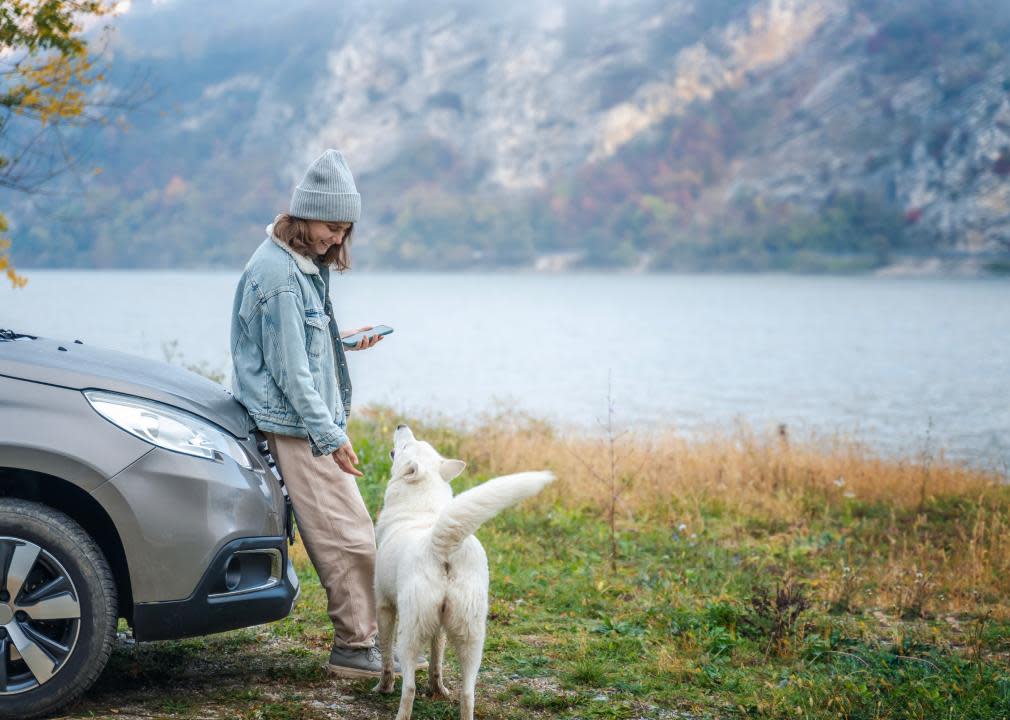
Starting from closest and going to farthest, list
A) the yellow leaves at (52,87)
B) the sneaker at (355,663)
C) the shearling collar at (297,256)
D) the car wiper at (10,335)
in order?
the car wiper at (10,335), the shearling collar at (297,256), the sneaker at (355,663), the yellow leaves at (52,87)

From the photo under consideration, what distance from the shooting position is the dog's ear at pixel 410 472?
4742 millimetres

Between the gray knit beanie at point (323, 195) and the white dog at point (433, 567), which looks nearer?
the white dog at point (433, 567)

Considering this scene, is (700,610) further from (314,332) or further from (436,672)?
(314,332)

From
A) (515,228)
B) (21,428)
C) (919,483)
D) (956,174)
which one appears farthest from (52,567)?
(515,228)

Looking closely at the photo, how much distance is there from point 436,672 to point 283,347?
1.67m

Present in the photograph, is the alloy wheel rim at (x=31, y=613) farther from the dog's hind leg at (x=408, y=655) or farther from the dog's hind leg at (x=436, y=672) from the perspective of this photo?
the dog's hind leg at (x=436, y=672)

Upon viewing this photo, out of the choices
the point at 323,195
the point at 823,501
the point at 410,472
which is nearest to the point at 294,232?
the point at 323,195

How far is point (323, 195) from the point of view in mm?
4605

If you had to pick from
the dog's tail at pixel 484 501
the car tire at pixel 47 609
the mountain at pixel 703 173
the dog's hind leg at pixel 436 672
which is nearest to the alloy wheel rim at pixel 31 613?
the car tire at pixel 47 609

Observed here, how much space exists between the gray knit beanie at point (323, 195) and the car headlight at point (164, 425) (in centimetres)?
106

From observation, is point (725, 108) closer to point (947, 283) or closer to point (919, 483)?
point (947, 283)

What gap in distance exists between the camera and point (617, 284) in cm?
13750

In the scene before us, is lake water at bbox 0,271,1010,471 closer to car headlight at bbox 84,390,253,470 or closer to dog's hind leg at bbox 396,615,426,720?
dog's hind leg at bbox 396,615,426,720

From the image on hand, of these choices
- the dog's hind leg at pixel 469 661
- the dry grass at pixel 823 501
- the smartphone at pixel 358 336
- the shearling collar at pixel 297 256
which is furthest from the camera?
the dry grass at pixel 823 501
